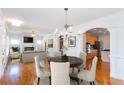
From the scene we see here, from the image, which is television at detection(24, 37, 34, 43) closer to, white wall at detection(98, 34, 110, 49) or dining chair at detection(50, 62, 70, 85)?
white wall at detection(98, 34, 110, 49)

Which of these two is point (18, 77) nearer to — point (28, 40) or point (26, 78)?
point (26, 78)

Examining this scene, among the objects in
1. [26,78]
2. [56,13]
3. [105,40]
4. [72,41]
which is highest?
[56,13]

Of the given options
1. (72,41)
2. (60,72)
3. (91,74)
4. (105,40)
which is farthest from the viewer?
(105,40)

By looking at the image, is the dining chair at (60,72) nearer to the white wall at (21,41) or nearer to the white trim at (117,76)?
the white trim at (117,76)

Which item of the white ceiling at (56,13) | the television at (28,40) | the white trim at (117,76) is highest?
the white ceiling at (56,13)

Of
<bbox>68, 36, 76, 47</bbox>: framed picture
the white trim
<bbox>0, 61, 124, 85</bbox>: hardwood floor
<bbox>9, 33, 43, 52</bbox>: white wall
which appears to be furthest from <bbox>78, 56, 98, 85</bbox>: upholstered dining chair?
<bbox>9, 33, 43, 52</bbox>: white wall

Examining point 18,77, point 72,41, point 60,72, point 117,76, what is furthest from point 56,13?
point 117,76

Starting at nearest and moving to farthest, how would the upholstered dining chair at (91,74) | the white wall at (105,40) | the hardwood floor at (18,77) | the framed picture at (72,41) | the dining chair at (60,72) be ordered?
the dining chair at (60,72), the upholstered dining chair at (91,74), the hardwood floor at (18,77), the framed picture at (72,41), the white wall at (105,40)

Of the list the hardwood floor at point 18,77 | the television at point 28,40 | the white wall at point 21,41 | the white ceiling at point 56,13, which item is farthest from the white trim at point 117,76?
the television at point 28,40

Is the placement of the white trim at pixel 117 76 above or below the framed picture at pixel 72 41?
below
